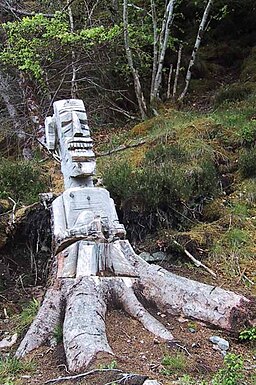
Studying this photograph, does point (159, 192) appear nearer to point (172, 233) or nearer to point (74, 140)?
point (172, 233)

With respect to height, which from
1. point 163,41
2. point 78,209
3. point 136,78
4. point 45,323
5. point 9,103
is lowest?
point 45,323

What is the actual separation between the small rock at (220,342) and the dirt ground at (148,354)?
0.03 metres

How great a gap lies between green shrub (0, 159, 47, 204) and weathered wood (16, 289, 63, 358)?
8.35 feet

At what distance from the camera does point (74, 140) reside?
4668 mm

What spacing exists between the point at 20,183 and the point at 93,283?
3.13m

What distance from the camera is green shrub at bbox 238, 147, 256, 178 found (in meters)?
6.88

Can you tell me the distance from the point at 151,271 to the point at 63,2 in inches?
359

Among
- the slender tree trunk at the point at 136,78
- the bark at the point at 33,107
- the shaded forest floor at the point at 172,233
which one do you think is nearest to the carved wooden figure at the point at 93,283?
the shaded forest floor at the point at 172,233

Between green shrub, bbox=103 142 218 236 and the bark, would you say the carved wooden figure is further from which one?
the bark

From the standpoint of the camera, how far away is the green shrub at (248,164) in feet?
22.6

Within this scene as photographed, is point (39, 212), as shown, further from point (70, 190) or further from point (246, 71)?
point (246, 71)

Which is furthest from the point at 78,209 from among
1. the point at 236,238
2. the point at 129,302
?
the point at 236,238

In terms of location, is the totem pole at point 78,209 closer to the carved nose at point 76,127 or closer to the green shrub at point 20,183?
the carved nose at point 76,127

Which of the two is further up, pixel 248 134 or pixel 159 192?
pixel 248 134
